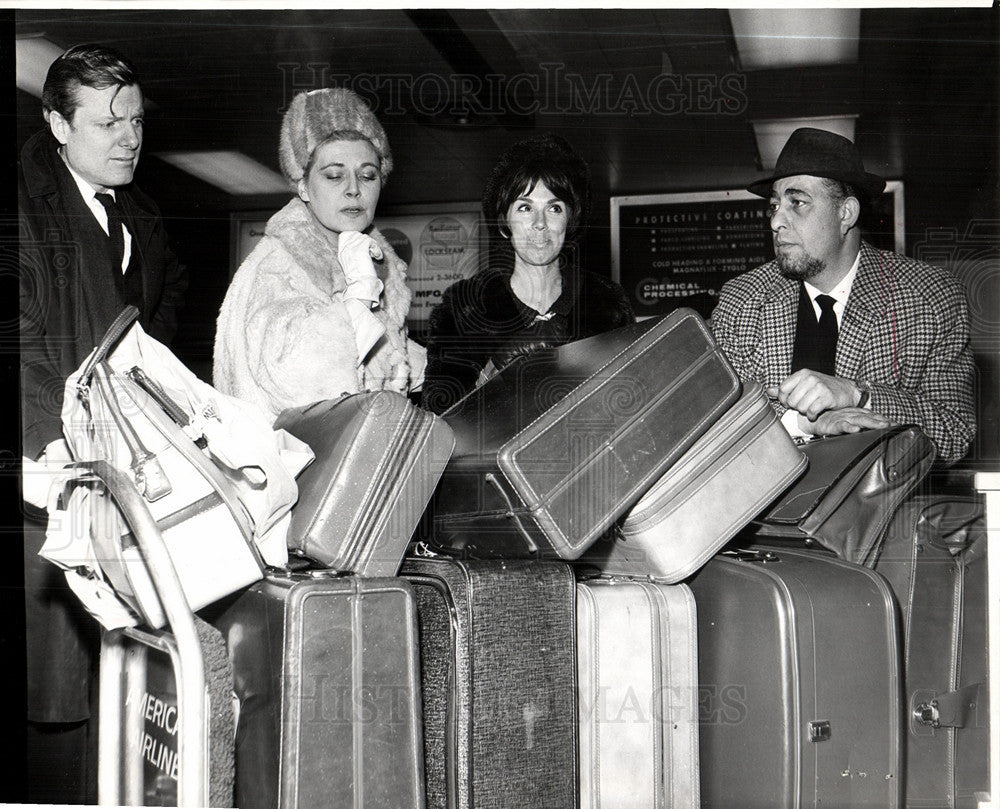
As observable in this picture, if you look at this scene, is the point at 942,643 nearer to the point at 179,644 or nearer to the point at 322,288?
the point at 179,644

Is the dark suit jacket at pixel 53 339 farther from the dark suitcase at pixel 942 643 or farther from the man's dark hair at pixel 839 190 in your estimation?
the man's dark hair at pixel 839 190

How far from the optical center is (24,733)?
195 cm

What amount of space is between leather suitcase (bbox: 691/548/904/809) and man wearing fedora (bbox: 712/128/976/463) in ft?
1.85

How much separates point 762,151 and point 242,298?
2.51 metres

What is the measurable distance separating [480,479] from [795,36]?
2.40m

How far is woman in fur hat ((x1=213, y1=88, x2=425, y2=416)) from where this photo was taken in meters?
1.91

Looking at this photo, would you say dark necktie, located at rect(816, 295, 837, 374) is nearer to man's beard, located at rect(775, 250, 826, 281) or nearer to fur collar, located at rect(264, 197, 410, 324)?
man's beard, located at rect(775, 250, 826, 281)

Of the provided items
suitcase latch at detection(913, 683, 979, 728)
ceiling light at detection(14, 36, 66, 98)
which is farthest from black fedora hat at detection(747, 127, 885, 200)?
ceiling light at detection(14, 36, 66, 98)

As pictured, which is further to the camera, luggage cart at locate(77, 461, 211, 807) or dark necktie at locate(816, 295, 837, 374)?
dark necktie at locate(816, 295, 837, 374)

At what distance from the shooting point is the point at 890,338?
215cm

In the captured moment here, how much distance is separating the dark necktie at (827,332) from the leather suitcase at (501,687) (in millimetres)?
1151

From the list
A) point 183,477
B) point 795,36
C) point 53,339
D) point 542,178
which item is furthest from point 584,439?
point 795,36

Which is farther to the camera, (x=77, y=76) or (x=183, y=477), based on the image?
(x=77, y=76)

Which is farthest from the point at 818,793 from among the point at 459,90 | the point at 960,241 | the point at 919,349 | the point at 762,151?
the point at 762,151
